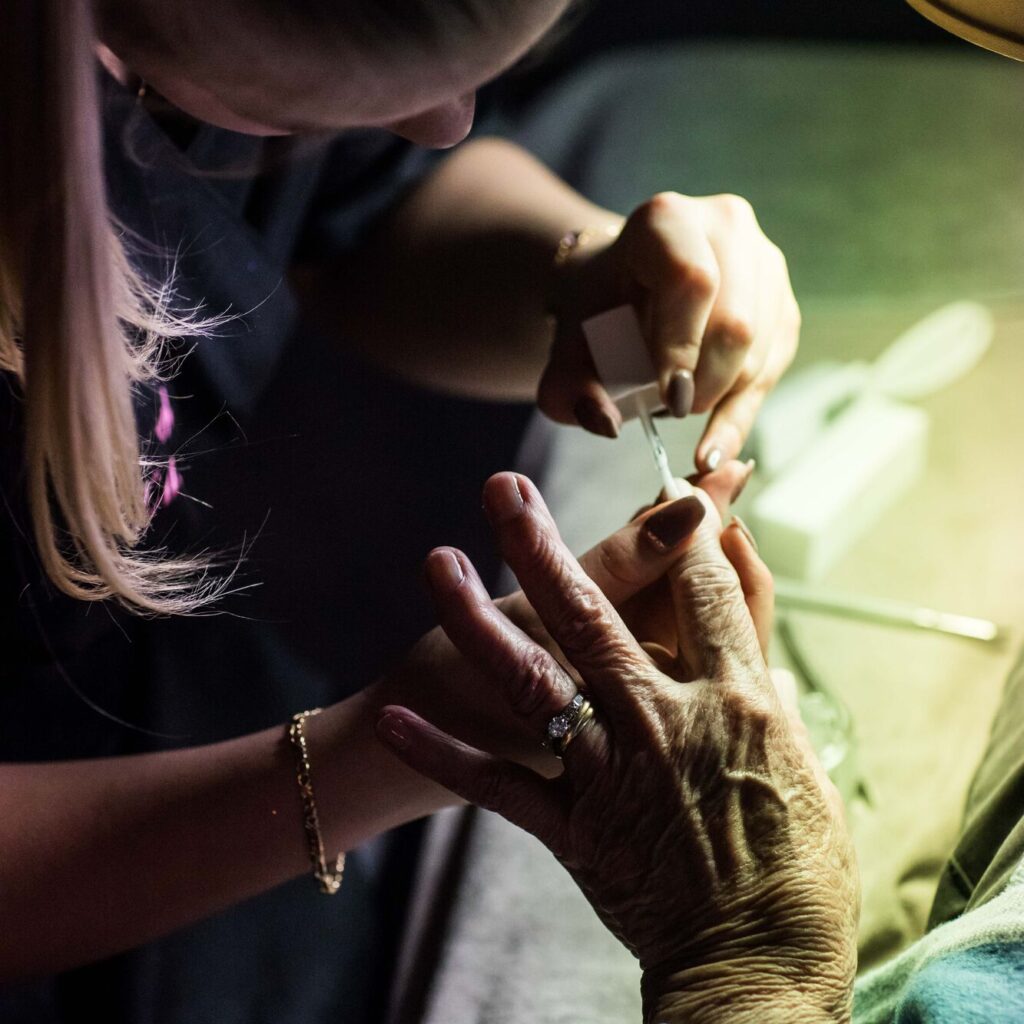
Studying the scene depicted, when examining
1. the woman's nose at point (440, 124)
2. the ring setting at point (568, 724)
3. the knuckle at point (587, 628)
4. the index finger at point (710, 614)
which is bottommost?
the ring setting at point (568, 724)

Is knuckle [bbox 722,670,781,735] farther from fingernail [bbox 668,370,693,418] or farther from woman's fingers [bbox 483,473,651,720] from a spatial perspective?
fingernail [bbox 668,370,693,418]

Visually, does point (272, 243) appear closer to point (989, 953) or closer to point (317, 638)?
point (317, 638)

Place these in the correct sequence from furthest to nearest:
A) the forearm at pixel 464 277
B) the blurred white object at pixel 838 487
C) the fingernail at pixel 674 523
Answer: the forearm at pixel 464 277 < the blurred white object at pixel 838 487 < the fingernail at pixel 674 523

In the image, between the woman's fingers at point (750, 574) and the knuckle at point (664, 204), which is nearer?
the woman's fingers at point (750, 574)

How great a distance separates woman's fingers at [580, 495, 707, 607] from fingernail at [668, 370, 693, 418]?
4.9 inches

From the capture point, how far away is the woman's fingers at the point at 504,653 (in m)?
0.43

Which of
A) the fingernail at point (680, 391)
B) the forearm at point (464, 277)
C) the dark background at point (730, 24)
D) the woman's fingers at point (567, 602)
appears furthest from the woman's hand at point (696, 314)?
the dark background at point (730, 24)

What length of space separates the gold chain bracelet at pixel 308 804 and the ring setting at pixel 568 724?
18cm

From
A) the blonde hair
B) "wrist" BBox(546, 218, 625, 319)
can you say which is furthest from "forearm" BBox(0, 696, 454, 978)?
"wrist" BBox(546, 218, 625, 319)

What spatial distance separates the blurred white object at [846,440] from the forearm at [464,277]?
7.8 inches

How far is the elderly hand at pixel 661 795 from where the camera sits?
417 mm

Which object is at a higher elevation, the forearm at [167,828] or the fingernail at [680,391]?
the fingernail at [680,391]

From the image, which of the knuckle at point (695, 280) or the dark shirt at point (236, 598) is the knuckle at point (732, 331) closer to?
the knuckle at point (695, 280)

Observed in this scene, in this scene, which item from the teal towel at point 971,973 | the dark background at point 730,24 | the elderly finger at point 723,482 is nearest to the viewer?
the teal towel at point 971,973
